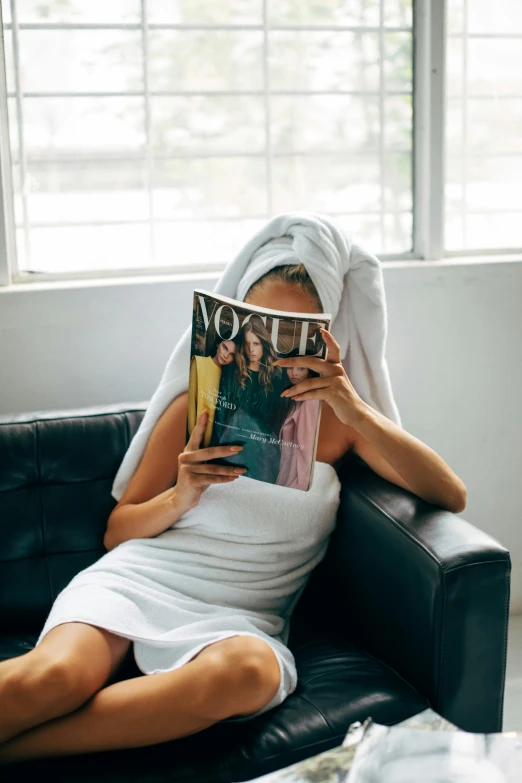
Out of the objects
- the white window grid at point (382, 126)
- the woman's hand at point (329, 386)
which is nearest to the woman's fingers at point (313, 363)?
the woman's hand at point (329, 386)

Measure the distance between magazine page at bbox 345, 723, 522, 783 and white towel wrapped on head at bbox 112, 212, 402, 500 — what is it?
0.83 meters

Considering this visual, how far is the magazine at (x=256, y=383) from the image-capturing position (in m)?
1.40

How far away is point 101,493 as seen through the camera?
1.84m

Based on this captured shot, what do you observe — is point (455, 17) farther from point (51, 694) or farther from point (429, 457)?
point (51, 694)

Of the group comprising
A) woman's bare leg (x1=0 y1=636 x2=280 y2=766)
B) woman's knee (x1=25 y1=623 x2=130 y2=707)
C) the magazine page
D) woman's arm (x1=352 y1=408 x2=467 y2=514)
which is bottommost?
woman's bare leg (x1=0 y1=636 x2=280 y2=766)

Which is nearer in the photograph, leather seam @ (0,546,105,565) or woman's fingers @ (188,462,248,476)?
woman's fingers @ (188,462,248,476)

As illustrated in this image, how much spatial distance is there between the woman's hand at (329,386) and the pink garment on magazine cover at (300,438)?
2cm

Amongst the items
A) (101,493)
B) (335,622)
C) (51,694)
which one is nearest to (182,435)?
(101,493)

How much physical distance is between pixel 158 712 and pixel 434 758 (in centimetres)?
49

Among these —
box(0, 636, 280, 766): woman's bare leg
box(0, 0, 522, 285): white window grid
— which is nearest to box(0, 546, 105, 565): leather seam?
box(0, 636, 280, 766): woman's bare leg

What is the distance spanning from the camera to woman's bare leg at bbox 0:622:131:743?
1.29 m

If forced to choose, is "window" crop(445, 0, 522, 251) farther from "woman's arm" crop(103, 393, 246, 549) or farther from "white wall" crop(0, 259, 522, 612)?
"woman's arm" crop(103, 393, 246, 549)

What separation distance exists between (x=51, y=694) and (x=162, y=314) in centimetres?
112

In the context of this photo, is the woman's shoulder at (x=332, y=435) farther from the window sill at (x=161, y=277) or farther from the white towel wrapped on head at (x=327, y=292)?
the window sill at (x=161, y=277)
